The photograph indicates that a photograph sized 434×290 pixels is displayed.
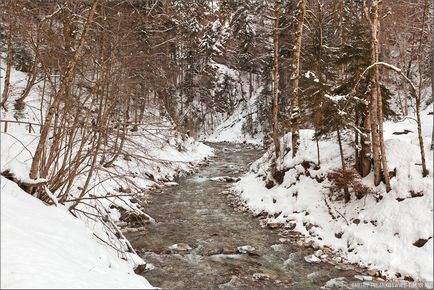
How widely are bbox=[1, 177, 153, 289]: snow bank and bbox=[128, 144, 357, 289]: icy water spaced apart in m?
2.35

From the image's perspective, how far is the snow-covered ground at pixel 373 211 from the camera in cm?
889

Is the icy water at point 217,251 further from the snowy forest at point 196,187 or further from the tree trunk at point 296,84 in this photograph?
the tree trunk at point 296,84

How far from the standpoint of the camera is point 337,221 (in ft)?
37.4

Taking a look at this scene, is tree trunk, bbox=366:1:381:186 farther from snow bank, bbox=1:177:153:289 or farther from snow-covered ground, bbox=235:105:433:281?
snow bank, bbox=1:177:153:289

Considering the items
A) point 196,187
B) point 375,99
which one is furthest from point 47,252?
point 196,187

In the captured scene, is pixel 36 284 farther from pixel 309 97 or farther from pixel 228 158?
pixel 228 158

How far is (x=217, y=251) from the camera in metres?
10.6

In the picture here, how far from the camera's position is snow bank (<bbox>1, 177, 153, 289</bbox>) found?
4.52 meters

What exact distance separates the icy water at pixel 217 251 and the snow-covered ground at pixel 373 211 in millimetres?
847

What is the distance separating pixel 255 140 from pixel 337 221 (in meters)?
30.4

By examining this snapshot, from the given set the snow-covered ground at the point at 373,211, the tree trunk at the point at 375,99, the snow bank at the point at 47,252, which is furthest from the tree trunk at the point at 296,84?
the snow bank at the point at 47,252

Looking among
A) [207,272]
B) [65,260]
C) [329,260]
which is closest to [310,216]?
[329,260]

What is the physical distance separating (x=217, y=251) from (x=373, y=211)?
4751 millimetres

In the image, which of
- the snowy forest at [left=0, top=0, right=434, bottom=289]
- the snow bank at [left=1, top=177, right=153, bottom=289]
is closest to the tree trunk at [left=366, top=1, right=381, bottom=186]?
the snowy forest at [left=0, top=0, right=434, bottom=289]
